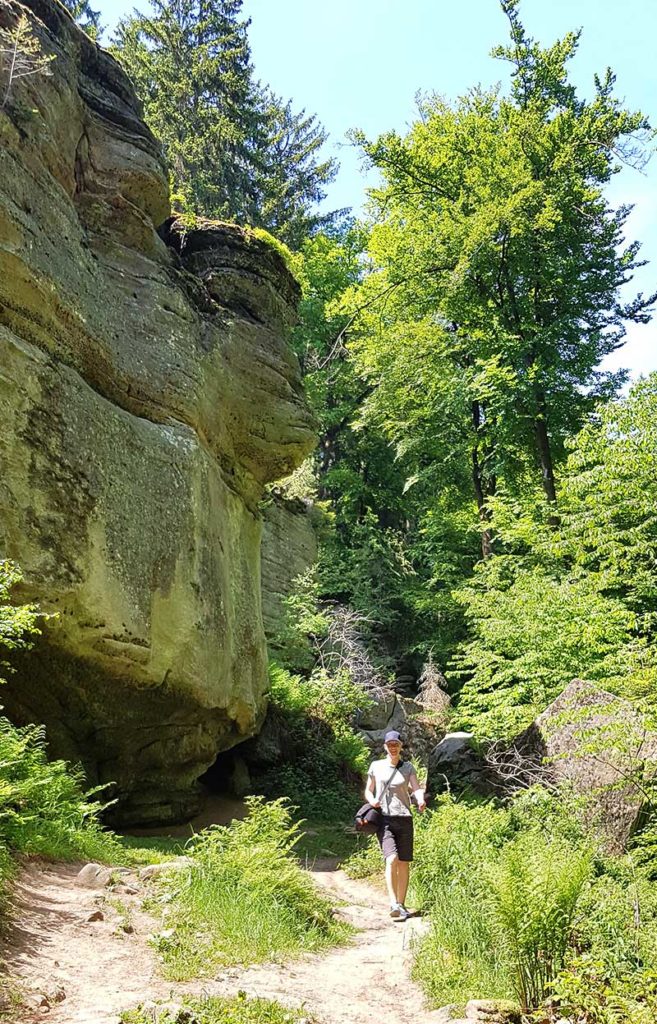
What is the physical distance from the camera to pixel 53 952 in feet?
13.6

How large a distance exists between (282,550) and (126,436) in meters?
10.7

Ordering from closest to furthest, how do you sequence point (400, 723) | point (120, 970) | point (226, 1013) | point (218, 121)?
point (226, 1013)
point (120, 970)
point (400, 723)
point (218, 121)

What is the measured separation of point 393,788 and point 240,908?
7.39ft

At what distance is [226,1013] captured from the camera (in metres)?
3.49

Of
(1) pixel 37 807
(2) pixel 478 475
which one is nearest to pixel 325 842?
(1) pixel 37 807

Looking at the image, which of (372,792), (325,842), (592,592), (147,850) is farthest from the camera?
(592,592)

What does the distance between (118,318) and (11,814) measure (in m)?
6.68

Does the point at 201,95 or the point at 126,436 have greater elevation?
the point at 201,95

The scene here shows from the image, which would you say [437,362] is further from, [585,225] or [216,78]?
[216,78]

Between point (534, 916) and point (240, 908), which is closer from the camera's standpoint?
point (534, 916)

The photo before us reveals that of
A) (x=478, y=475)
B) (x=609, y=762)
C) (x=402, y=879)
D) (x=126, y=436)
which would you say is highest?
(x=478, y=475)

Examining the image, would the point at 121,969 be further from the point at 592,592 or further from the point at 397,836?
the point at 592,592

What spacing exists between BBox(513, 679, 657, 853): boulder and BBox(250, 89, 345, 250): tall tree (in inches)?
876

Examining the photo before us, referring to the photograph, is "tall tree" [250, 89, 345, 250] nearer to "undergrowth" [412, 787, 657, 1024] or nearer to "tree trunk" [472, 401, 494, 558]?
"tree trunk" [472, 401, 494, 558]
